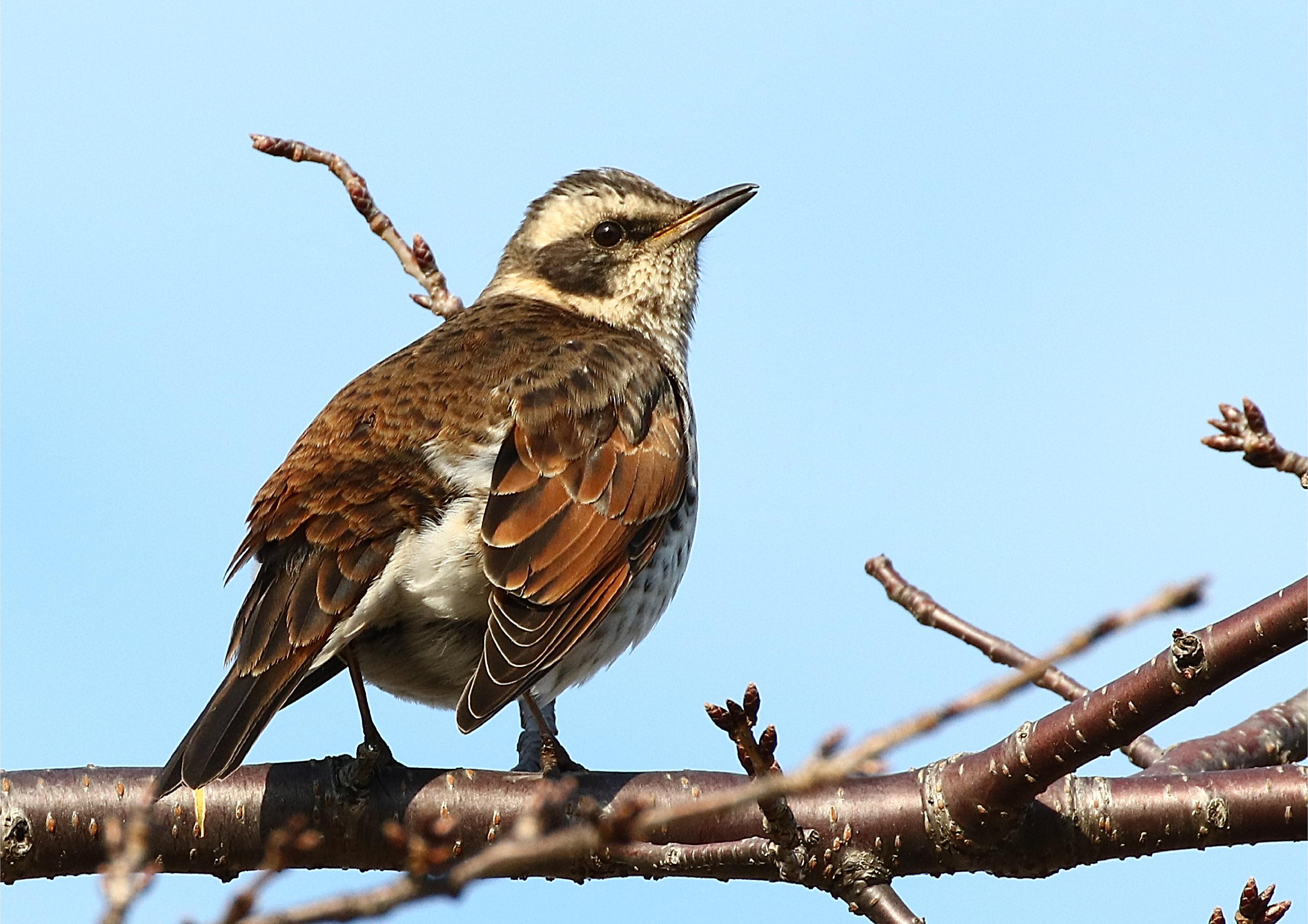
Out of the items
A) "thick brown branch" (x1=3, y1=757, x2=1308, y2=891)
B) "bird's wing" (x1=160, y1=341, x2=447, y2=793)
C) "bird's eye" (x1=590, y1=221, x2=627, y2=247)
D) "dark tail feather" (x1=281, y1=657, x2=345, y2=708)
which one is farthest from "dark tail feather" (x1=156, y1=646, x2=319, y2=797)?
"bird's eye" (x1=590, y1=221, x2=627, y2=247)

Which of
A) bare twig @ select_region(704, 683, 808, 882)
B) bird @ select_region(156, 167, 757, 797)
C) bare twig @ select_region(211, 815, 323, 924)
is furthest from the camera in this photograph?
bird @ select_region(156, 167, 757, 797)

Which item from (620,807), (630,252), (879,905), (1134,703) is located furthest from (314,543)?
(630,252)

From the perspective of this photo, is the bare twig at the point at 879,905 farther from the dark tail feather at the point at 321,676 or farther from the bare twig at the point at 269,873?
the dark tail feather at the point at 321,676

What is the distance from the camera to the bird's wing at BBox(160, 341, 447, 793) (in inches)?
209

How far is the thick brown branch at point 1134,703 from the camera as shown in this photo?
436cm

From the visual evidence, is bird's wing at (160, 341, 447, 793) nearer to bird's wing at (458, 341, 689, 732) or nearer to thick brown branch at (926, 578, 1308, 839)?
bird's wing at (458, 341, 689, 732)

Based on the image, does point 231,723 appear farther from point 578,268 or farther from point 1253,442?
point 578,268

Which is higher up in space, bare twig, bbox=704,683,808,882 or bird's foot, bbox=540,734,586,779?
bird's foot, bbox=540,734,586,779

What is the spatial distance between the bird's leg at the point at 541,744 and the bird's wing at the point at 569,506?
0.44 m

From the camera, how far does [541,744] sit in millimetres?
6434

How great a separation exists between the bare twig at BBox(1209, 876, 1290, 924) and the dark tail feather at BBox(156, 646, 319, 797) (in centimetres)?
297

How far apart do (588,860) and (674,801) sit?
454mm

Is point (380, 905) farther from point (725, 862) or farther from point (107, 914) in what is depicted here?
point (725, 862)

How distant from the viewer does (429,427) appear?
20.2 ft
